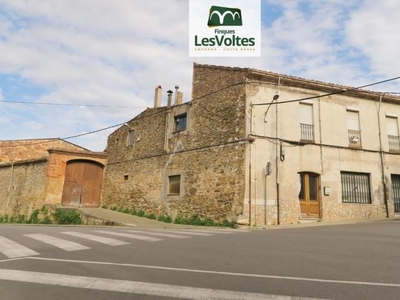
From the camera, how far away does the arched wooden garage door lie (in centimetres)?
2012

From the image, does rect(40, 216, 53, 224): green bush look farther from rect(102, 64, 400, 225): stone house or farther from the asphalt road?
the asphalt road

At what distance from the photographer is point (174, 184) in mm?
16688

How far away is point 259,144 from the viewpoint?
551 inches

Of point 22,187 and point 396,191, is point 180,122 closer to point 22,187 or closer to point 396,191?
point 396,191

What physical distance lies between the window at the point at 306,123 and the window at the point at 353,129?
2.20 m

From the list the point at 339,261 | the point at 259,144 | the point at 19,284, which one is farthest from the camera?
the point at 259,144

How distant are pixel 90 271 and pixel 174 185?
1225cm

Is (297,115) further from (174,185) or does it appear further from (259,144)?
(174,185)

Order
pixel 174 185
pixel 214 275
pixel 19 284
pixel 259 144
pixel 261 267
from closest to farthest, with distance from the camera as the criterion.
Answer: pixel 19 284, pixel 214 275, pixel 261 267, pixel 259 144, pixel 174 185

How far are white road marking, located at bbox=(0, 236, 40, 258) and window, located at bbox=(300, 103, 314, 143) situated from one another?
39.5 feet

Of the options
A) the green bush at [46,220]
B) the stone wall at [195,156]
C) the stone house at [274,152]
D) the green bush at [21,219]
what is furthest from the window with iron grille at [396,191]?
the green bush at [21,219]

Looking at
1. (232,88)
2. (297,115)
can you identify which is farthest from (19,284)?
(297,115)

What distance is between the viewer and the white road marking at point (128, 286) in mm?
3352

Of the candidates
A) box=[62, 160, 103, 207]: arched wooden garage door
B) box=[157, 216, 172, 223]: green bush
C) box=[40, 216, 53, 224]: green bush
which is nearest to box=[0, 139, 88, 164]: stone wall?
box=[62, 160, 103, 207]: arched wooden garage door
